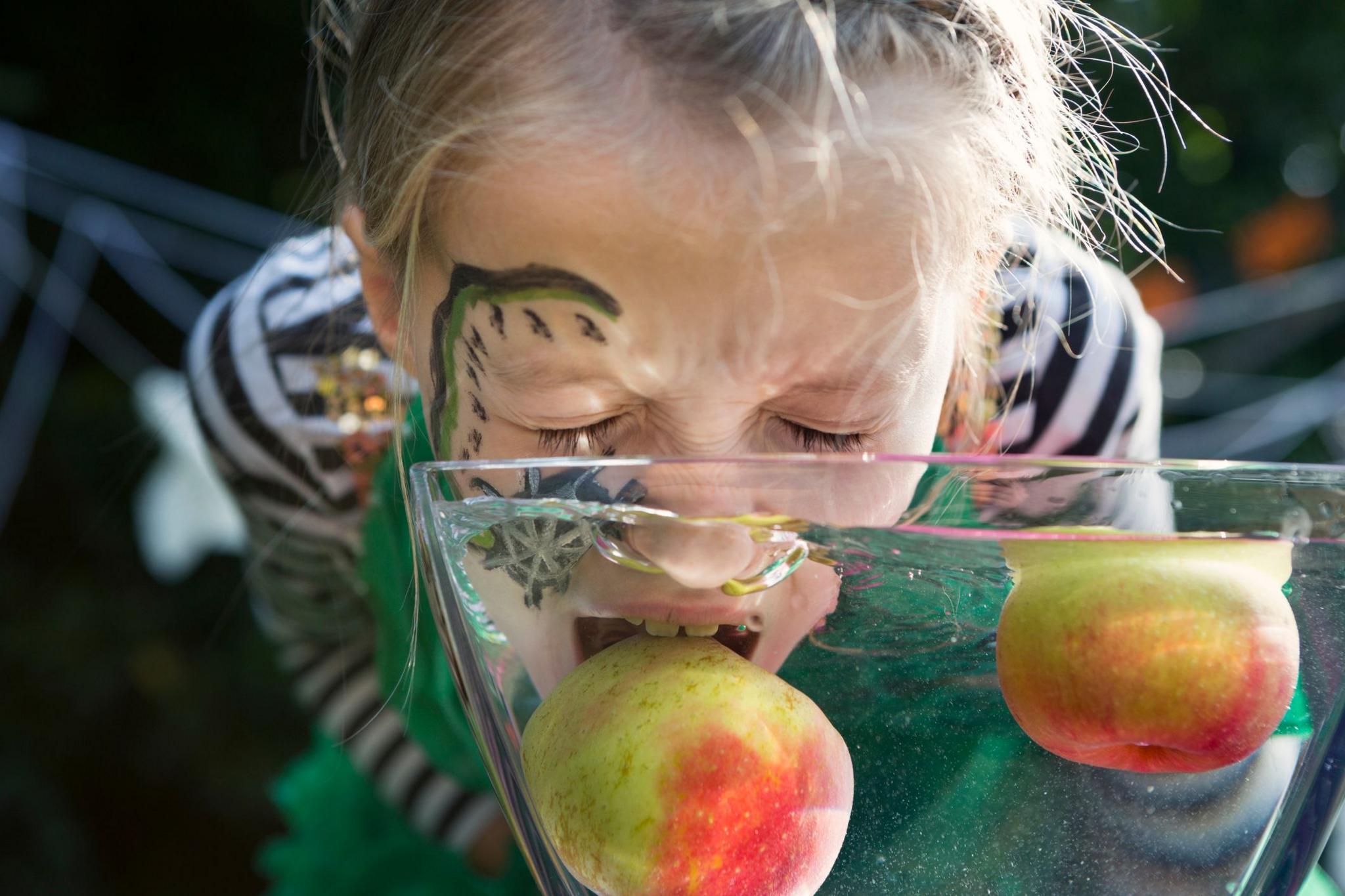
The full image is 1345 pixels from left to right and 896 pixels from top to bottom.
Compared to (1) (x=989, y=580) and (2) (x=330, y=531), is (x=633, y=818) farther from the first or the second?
(2) (x=330, y=531)

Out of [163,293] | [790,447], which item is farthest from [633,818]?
[163,293]

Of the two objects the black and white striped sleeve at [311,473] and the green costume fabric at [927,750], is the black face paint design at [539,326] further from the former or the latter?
the black and white striped sleeve at [311,473]

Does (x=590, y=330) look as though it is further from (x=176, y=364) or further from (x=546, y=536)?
(x=176, y=364)

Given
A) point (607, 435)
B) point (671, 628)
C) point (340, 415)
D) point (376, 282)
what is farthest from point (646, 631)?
point (340, 415)

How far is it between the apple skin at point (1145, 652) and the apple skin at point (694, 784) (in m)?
0.06

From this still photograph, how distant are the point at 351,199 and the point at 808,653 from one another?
0.40 metres

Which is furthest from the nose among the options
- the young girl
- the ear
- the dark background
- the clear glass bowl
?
the dark background

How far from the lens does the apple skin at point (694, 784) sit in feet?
1.18

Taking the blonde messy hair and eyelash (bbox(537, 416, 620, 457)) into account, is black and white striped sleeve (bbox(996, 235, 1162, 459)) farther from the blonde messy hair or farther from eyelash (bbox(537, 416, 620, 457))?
eyelash (bbox(537, 416, 620, 457))

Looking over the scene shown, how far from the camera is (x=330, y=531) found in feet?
3.28

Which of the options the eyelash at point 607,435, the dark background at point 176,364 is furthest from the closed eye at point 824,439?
the dark background at point 176,364

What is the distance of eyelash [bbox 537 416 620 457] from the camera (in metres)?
0.48

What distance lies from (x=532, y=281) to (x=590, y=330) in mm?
31

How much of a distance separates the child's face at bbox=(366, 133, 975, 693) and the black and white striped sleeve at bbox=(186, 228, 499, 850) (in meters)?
0.36
